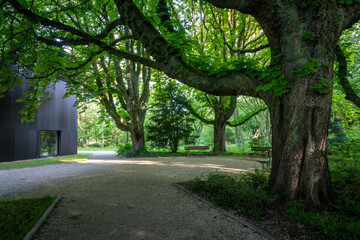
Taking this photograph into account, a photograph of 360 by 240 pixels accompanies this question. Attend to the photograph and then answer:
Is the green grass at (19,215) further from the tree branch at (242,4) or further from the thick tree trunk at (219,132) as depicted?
the thick tree trunk at (219,132)

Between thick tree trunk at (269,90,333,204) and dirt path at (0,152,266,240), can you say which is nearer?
dirt path at (0,152,266,240)

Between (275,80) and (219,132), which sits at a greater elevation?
(275,80)

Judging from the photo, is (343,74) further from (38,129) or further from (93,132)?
(93,132)

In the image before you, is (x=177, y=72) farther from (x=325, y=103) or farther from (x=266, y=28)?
(x=325, y=103)

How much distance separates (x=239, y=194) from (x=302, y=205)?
121 centimetres

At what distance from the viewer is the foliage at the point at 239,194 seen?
4039 mm

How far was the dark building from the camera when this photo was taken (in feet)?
43.9

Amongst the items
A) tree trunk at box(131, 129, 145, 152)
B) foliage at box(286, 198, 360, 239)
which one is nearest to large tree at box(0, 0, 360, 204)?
foliage at box(286, 198, 360, 239)

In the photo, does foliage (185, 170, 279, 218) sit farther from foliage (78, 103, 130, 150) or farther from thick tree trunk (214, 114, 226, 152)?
foliage (78, 103, 130, 150)

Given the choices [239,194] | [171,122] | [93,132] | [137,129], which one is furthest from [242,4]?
[93,132]

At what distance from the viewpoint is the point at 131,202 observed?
187 inches

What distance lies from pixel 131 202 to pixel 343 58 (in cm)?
716

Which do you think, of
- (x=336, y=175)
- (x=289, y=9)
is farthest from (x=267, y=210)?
(x=289, y=9)

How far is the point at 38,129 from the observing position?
1595 cm
